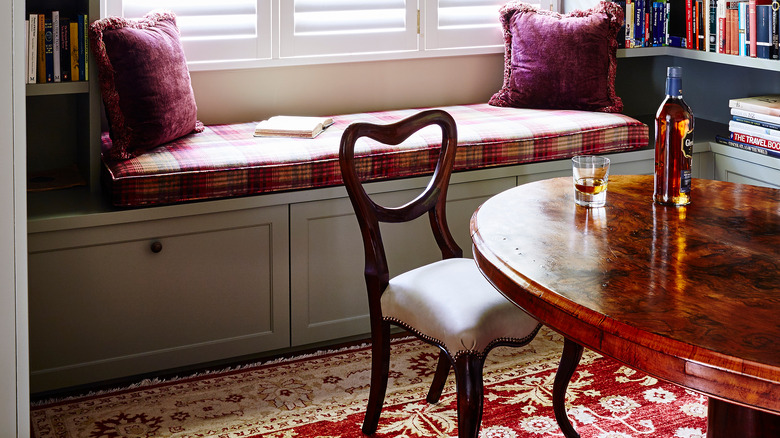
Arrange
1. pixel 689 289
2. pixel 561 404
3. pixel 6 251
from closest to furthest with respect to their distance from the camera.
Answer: pixel 689 289
pixel 6 251
pixel 561 404

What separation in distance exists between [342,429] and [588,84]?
1844mm

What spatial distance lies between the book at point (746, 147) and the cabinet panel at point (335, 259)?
3.83 ft

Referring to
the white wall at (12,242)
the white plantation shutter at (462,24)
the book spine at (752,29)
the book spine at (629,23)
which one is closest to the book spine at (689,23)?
the book spine at (629,23)

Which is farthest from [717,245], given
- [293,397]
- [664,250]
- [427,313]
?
[293,397]

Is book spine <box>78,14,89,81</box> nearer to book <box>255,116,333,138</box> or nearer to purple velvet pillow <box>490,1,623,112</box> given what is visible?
book <box>255,116,333,138</box>

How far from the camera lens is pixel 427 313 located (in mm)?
2092

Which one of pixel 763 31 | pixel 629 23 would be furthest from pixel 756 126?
pixel 629 23

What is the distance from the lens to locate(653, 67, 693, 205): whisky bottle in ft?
6.07

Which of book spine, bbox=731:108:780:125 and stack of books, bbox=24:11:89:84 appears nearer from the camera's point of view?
stack of books, bbox=24:11:89:84

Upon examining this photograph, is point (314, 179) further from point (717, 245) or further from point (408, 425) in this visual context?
point (717, 245)

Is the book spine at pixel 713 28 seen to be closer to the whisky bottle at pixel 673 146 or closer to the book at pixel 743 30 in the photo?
the book at pixel 743 30

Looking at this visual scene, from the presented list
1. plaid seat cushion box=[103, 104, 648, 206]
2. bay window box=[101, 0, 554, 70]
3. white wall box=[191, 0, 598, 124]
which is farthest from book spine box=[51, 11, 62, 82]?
white wall box=[191, 0, 598, 124]

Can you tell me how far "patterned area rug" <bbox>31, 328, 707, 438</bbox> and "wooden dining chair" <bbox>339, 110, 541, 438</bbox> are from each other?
142 millimetres

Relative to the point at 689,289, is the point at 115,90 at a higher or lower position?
higher
